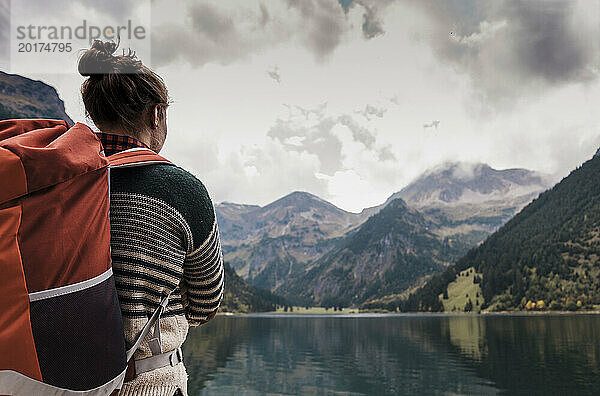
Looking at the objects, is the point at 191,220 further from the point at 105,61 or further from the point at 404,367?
the point at 404,367

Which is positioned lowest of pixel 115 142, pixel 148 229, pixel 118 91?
pixel 148 229

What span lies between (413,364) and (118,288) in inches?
2413

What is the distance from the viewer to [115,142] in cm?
229

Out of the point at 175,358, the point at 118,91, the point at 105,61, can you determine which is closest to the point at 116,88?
the point at 118,91

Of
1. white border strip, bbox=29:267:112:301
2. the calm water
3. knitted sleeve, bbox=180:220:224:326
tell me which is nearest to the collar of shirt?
knitted sleeve, bbox=180:220:224:326

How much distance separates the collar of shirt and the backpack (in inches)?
13.9

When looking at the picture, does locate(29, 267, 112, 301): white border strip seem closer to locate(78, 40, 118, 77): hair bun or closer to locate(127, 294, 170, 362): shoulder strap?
locate(127, 294, 170, 362): shoulder strap

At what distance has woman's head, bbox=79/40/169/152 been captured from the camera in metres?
2.42

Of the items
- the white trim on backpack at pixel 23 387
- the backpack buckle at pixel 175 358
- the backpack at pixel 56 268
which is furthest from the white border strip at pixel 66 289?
the backpack buckle at pixel 175 358

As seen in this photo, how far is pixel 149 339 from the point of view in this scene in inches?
84.6

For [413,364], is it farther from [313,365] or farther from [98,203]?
[98,203]

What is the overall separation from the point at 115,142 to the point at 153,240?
512mm

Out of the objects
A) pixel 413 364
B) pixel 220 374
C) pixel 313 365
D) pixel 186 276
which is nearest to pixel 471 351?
pixel 413 364

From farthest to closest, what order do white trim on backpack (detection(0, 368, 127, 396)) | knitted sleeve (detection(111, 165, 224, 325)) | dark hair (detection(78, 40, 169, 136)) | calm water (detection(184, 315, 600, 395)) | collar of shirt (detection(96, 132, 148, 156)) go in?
calm water (detection(184, 315, 600, 395))
dark hair (detection(78, 40, 169, 136))
collar of shirt (detection(96, 132, 148, 156))
knitted sleeve (detection(111, 165, 224, 325))
white trim on backpack (detection(0, 368, 127, 396))
